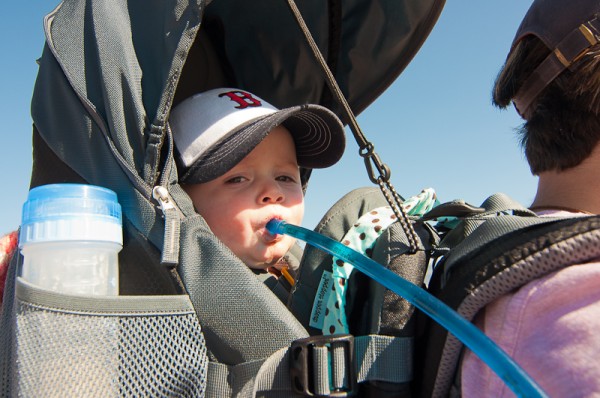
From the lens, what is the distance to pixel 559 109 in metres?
1.69

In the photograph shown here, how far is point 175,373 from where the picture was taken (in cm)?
131

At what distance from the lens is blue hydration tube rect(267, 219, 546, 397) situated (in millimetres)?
909

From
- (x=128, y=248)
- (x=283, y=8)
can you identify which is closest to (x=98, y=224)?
(x=128, y=248)

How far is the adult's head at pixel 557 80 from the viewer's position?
157 centimetres

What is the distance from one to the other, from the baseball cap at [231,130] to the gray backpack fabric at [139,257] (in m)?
0.22

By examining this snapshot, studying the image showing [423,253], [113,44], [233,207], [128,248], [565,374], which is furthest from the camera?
[233,207]

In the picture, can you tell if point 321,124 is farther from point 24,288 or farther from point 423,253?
point 24,288

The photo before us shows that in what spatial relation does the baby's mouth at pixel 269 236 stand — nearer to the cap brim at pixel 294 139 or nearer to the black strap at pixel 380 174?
the cap brim at pixel 294 139

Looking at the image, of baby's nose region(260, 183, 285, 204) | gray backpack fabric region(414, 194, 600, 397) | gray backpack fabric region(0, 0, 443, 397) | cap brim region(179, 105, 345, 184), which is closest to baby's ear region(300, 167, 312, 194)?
cap brim region(179, 105, 345, 184)

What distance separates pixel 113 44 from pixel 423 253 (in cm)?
113

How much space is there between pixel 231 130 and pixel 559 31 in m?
1.11

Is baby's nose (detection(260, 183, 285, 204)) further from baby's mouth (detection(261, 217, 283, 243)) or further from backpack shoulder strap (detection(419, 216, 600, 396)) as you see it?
backpack shoulder strap (detection(419, 216, 600, 396))

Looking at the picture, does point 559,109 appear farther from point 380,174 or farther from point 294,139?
point 294,139

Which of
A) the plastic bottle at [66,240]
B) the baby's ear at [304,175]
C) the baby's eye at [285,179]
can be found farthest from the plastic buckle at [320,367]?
the baby's ear at [304,175]
